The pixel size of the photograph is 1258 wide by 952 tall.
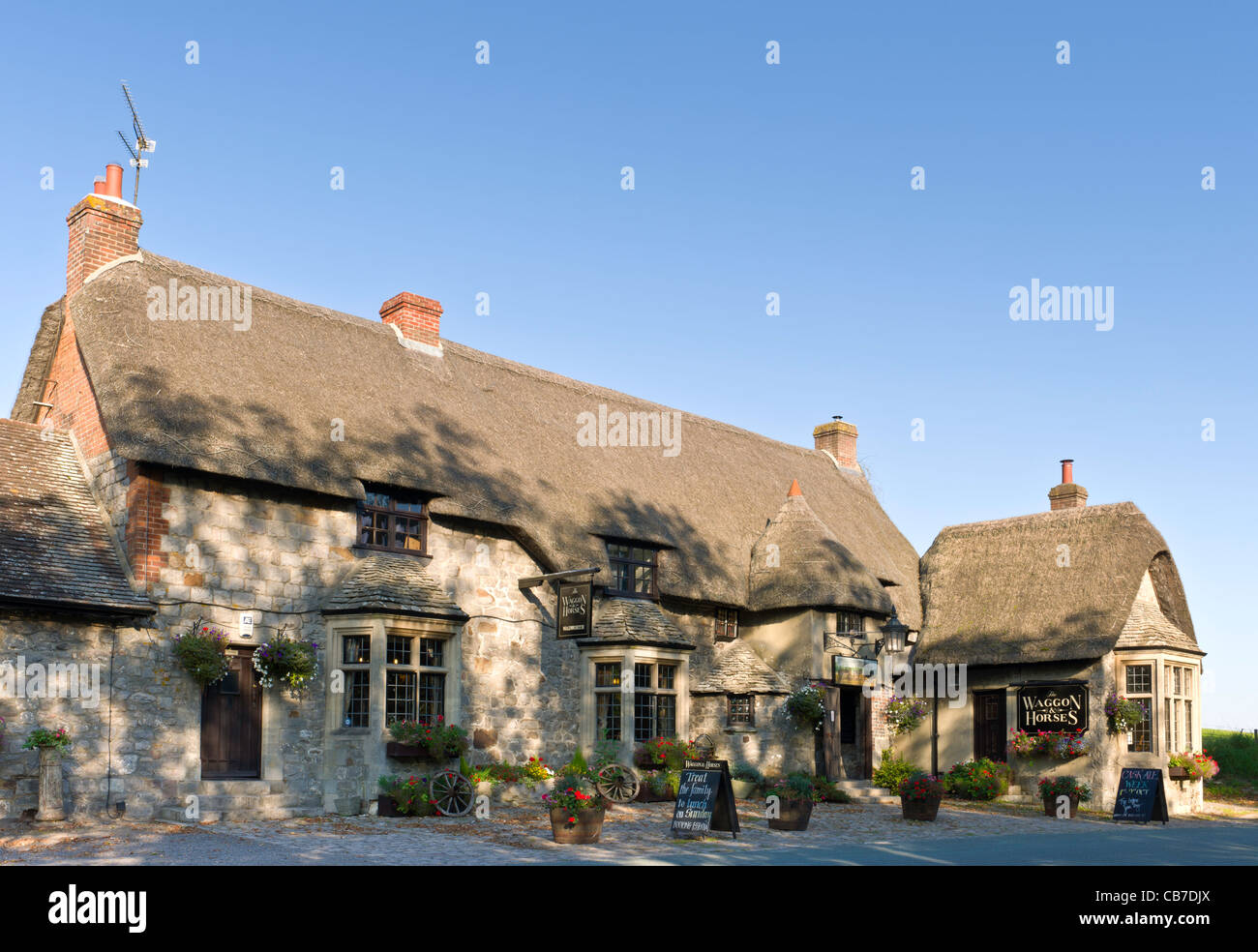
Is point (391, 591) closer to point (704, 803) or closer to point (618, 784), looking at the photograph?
point (618, 784)

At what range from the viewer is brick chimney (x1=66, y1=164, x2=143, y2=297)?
19.5 m

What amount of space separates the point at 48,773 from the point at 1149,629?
69.0 ft

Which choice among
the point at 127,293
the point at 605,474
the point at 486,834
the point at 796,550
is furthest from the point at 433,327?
the point at 486,834

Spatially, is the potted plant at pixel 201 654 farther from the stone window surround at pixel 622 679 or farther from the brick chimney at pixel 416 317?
the brick chimney at pixel 416 317

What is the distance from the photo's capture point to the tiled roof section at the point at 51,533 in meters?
15.5

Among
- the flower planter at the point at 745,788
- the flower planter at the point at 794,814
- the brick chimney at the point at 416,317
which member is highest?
the brick chimney at the point at 416,317

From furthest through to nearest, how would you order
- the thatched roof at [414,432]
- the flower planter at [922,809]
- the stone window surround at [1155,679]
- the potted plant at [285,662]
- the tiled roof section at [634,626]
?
the stone window surround at [1155,679]
the tiled roof section at [634,626]
the flower planter at [922,809]
the thatched roof at [414,432]
the potted plant at [285,662]

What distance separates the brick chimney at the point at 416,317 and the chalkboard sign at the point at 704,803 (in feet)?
38.3

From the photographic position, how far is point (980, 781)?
24.9 m

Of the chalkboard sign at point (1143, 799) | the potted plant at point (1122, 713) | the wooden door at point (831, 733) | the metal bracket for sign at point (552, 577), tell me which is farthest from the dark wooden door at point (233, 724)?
the potted plant at point (1122, 713)

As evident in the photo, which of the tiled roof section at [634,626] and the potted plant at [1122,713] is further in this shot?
the potted plant at [1122,713]

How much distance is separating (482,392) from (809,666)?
28.2 feet

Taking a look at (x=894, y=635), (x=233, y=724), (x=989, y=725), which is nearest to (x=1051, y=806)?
(x=989, y=725)

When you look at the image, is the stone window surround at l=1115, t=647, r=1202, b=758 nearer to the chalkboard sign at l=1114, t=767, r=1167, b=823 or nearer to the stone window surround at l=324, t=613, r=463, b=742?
the chalkboard sign at l=1114, t=767, r=1167, b=823
